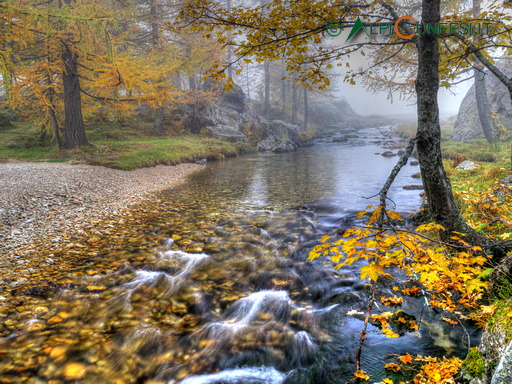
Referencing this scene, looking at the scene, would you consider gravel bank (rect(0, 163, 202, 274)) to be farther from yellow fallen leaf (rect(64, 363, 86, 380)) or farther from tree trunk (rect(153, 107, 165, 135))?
tree trunk (rect(153, 107, 165, 135))

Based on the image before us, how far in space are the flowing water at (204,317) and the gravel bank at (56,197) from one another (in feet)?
3.75

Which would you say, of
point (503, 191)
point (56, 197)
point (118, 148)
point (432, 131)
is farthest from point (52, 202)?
point (503, 191)

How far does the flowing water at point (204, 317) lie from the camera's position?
3.03 m

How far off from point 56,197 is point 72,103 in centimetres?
867

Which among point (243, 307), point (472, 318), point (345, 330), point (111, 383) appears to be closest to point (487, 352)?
point (472, 318)

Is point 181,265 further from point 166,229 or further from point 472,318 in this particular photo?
point 472,318

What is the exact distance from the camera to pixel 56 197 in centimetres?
788

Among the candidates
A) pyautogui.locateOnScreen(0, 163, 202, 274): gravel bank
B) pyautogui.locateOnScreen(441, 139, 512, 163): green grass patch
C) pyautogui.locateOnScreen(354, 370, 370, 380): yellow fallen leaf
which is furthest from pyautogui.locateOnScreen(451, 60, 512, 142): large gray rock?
pyautogui.locateOnScreen(354, 370, 370, 380): yellow fallen leaf

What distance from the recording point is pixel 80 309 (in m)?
3.76

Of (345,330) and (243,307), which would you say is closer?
(345,330)

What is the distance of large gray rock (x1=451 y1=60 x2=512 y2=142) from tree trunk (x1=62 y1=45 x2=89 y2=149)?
22.7 meters

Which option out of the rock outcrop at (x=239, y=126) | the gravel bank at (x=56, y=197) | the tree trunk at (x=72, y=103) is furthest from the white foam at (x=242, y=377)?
the rock outcrop at (x=239, y=126)

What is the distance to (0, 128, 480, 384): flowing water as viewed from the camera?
3.03 meters

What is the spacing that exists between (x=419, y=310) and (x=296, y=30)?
4.04 metres
